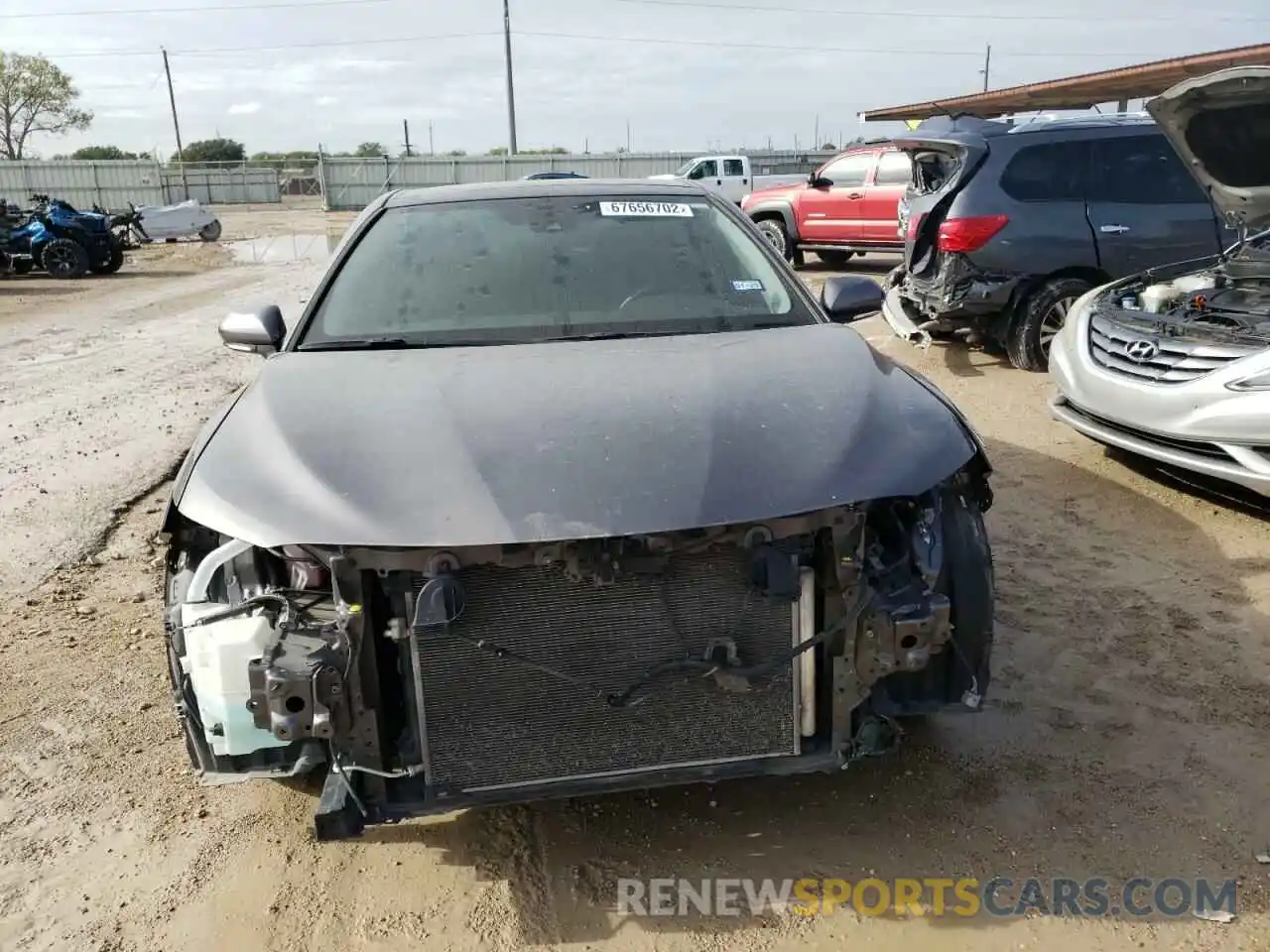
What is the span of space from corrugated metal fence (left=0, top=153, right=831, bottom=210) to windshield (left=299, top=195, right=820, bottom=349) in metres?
32.3

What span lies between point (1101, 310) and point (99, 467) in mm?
5859

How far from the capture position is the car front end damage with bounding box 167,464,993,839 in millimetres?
2182

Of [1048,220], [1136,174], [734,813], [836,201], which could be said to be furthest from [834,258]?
[734,813]

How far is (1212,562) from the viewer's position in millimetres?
4227

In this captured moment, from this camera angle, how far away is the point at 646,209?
12.3 feet

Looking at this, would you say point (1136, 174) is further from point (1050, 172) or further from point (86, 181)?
point (86, 181)

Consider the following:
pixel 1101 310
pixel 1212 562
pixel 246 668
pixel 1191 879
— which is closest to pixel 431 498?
pixel 246 668

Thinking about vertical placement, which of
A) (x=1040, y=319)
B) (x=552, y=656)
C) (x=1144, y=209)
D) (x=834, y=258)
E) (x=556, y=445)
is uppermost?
(x=1144, y=209)

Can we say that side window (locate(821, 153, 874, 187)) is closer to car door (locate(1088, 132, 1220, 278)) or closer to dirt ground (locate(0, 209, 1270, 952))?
car door (locate(1088, 132, 1220, 278))

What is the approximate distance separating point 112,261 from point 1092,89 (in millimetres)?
18120

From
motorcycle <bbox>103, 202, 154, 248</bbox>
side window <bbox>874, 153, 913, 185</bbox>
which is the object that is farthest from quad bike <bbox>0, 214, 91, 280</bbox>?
side window <bbox>874, 153, 913, 185</bbox>

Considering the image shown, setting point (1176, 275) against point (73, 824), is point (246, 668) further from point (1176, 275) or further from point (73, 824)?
point (1176, 275)

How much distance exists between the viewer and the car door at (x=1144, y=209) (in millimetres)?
7668

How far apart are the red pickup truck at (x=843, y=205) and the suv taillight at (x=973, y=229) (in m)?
5.46
